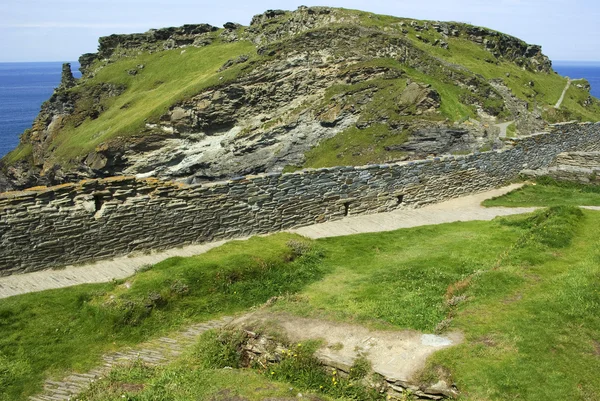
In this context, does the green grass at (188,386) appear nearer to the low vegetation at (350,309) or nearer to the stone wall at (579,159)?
the low vegetation at (350,309)

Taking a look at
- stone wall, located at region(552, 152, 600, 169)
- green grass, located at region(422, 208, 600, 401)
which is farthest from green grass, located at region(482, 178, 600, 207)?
green grass, located at region(422, 208, 600, 401)

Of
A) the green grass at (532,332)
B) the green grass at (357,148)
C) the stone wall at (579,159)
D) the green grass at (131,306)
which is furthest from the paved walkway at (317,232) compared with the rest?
the green grass at (357,148)

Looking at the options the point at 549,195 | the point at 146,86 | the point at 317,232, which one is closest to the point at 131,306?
the point at 317,232

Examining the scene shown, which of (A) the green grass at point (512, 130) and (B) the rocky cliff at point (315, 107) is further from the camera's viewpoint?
(B) the rocky cliff at point (315, 107)

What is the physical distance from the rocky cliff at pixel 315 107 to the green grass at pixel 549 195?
58.6ft

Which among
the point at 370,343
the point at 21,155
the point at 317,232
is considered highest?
the point at 370,343

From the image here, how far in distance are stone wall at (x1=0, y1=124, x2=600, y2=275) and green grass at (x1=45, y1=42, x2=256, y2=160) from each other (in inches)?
1943

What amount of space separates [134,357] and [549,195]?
18293mm

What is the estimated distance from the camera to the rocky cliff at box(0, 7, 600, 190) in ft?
166

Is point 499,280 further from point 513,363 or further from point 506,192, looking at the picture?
point 506,192

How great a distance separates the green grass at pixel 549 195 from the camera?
20750mm

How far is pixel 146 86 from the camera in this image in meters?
87.2

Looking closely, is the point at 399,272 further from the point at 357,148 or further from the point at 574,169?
the point at 357,148

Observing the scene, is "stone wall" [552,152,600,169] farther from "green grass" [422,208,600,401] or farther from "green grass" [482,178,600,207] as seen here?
"green grass" [422,208,600,401]
